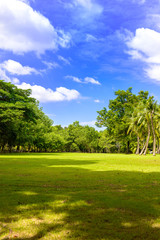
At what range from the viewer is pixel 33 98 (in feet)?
183

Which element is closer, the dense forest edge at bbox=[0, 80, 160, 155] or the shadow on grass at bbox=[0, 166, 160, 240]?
the shadow on grass at bbox=[0, 166, 160, 240]

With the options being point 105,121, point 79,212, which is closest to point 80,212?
point 79,212

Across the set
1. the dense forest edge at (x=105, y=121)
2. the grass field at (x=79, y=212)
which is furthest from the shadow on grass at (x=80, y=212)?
the dense forest edge at (x=105, y=121)

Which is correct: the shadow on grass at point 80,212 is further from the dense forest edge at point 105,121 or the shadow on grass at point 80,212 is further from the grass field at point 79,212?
the dense forest edge at point 105,121

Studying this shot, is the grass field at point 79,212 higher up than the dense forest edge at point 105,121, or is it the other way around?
the dense forest edge at point 105,121

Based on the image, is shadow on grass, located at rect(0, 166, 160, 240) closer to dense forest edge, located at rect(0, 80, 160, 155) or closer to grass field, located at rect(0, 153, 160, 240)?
grass field, located at rect(0, 153, 160, 240)

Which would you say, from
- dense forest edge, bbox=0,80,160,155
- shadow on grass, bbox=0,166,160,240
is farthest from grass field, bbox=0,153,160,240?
dense forest edge, bbox=0,80,160,155

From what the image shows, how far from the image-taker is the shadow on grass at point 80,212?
15.2 feet

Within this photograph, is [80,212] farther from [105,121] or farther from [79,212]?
[105,121]

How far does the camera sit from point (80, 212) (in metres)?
5.93

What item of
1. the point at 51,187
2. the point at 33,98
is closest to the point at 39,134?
the point at 33,98

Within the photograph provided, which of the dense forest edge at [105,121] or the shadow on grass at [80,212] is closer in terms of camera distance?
the shadow on grass at [80,212]

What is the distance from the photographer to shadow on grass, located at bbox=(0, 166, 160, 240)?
182 inches

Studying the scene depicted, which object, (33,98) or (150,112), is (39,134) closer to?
(33,98)
